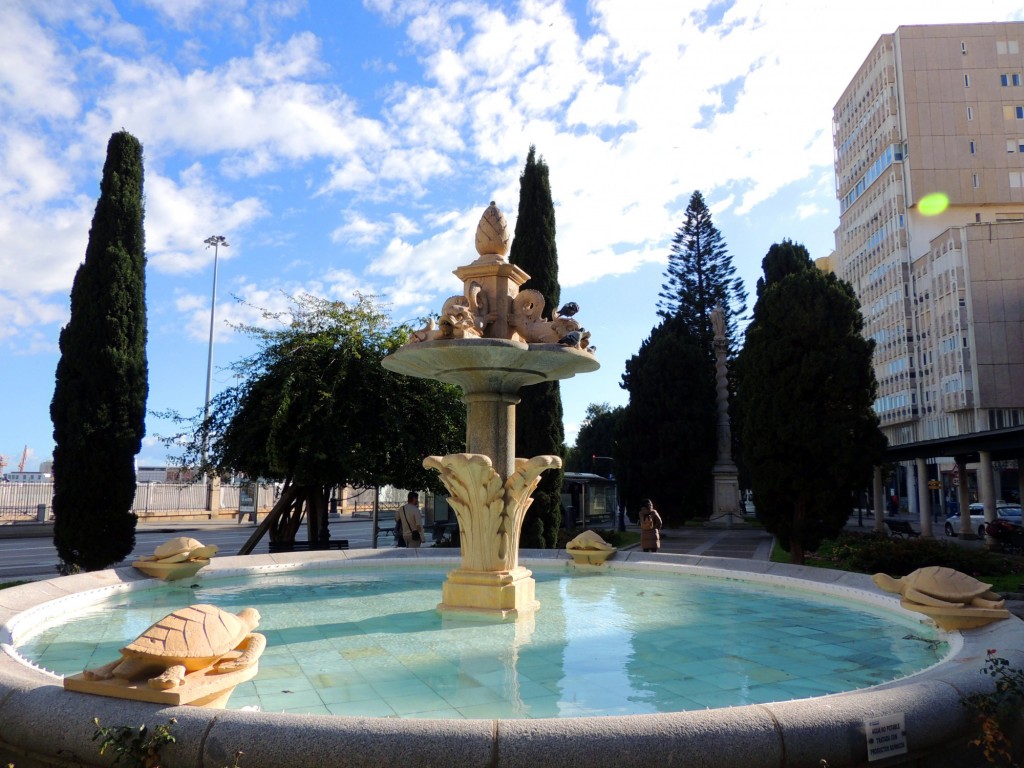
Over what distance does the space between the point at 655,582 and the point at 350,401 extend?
302 inches

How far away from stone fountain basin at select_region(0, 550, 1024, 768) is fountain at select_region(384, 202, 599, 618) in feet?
13.2

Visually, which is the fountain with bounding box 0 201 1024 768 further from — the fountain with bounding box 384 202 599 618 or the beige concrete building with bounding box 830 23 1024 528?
the beige concrete building with bounding box 830 23 1024 528

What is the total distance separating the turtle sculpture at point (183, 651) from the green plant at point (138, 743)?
278 mm

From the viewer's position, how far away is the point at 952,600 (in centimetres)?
530

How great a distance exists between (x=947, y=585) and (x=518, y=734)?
403cm

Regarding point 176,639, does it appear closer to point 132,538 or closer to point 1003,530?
point 132,538

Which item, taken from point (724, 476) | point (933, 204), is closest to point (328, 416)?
point (724, 476)

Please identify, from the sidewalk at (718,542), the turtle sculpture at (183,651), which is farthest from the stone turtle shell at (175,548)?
A: the sidewalk at (718,542)

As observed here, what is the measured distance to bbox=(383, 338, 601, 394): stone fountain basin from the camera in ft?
22.9

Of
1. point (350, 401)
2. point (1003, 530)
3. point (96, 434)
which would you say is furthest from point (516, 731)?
point (1003, 530)

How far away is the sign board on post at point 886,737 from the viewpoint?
9.87 feet

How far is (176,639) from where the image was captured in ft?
11.3

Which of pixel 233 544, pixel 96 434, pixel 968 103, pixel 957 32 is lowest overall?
pixel 233 544

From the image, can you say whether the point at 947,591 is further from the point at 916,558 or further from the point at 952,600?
the point at 916,558
